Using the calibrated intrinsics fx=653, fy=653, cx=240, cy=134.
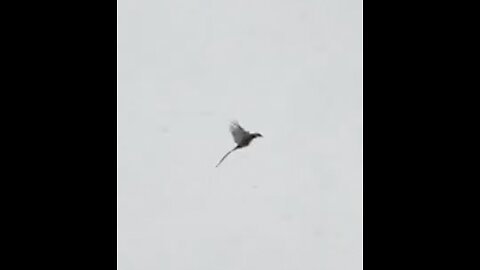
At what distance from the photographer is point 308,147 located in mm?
1282

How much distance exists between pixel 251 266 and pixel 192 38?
0.46 m

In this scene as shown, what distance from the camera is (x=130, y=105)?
Result: 49.7 inches

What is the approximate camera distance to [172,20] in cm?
129

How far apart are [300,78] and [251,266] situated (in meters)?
0.38

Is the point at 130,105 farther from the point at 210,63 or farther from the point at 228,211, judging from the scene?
the point at 228,211

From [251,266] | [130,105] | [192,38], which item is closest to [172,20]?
[192,38]
